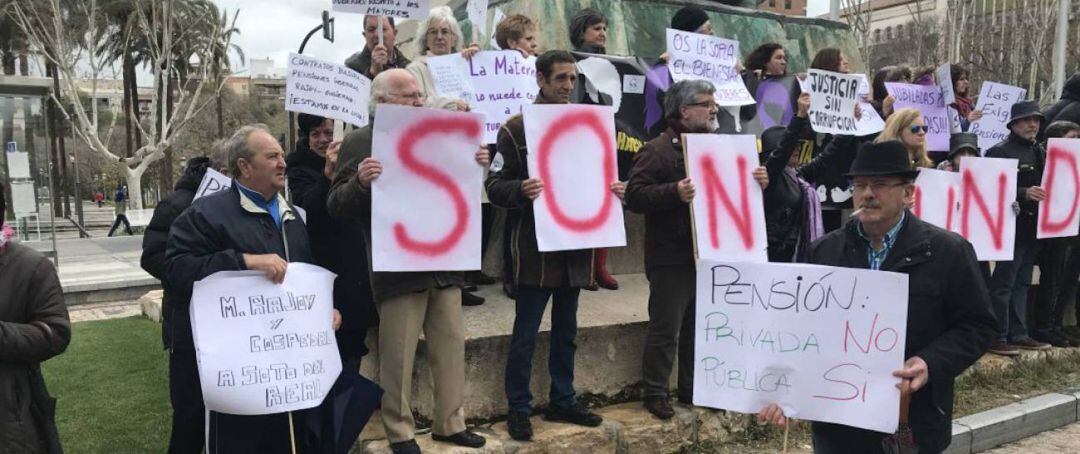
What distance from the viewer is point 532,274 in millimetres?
4117

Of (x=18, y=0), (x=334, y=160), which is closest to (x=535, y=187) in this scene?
(x=334, y=160)

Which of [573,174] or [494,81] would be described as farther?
[494,81]

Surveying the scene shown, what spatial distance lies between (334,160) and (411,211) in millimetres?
586

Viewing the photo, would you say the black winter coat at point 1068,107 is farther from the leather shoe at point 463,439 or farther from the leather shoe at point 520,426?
the leather shoe at point 463,439

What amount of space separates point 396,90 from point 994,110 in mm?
6000

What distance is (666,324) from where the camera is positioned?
4.48 m

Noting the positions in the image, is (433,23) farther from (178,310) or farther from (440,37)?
(178,310)

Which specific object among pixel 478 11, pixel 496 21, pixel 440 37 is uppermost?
pixel 496 21

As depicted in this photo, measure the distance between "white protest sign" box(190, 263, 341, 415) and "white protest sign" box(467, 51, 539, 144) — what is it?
2398 mm

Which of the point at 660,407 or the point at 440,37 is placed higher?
the point at 440,37

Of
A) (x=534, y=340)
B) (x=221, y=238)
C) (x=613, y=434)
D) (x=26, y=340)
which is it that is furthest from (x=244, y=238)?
(x=613, y=434)

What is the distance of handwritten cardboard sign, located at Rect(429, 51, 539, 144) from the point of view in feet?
17.1

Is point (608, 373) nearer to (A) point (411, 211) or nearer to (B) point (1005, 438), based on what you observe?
(A) point (411, 211)

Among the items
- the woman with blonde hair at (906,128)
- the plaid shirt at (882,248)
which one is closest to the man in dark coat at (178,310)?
the plaid shirt at (882,248)
